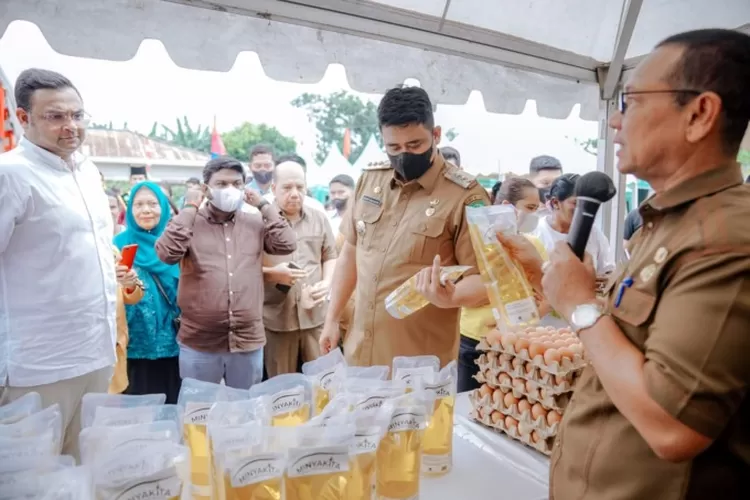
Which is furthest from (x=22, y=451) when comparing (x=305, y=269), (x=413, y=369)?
(x=305, y=269)

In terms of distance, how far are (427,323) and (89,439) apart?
1223 millimetres

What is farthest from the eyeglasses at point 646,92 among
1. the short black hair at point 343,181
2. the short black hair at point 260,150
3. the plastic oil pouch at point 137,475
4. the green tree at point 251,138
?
the green tree at point 251,138

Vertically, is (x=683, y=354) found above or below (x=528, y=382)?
above

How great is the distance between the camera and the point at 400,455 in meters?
1.05

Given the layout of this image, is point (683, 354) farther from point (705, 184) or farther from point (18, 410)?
point (18, 410)

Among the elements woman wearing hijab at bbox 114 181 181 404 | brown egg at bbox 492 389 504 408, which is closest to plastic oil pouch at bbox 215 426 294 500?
brown egg at bbox 492 389 504 408

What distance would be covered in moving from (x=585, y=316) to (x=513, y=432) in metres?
0.76

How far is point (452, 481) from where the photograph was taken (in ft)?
4.14

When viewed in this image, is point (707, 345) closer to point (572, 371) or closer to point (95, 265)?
point (572, 371)

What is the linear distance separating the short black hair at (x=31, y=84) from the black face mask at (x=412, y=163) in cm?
134

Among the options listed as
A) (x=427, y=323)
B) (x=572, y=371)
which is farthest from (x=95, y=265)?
(x=572, y=371)

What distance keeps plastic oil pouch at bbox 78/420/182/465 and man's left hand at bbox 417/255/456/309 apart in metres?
0.80

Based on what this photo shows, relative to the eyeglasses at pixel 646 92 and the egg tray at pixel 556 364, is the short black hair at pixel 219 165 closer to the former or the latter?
the egg tray at pixel 556 364

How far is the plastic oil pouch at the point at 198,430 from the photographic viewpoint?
3.22ft
